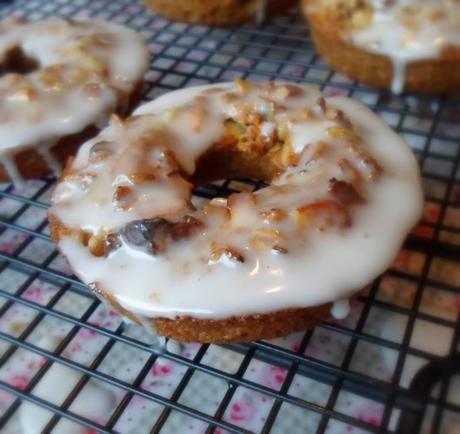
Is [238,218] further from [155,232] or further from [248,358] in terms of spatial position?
[248,358]

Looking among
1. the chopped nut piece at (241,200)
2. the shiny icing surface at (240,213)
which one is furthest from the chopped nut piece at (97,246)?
the chopped nut piece at (241,200)

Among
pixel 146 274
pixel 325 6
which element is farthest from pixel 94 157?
pixel 325 6

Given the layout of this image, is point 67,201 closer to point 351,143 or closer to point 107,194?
point 107,194

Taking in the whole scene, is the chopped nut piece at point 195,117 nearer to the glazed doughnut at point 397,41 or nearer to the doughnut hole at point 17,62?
Result: the glazed doughnut at point 397,41

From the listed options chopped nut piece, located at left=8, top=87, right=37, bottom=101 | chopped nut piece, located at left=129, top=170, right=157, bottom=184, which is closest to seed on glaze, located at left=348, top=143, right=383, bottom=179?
chopped nut piece, located at left=129, top=170, right=157, bottom=184

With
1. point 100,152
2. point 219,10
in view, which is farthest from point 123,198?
point 219,10

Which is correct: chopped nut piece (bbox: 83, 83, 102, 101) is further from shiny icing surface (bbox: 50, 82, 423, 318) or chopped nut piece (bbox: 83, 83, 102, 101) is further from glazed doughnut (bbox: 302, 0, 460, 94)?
glazed doughnut (bbox: 302, 0, 460, 94)

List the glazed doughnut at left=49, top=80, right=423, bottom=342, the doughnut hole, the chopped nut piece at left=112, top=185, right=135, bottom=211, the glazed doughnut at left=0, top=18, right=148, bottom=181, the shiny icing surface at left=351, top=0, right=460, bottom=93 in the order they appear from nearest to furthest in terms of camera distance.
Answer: the glazed doughnut at left=49, top=80, right=423, bottom=342, the chopped nut piece at left=112, top=185, right=135, bottom=211, the glazed doughnut at left=0, top=18, right=148, bottom=181, the shiny icing surface at left=351, top=0, right=460, bottom=93, the doughnut hole
